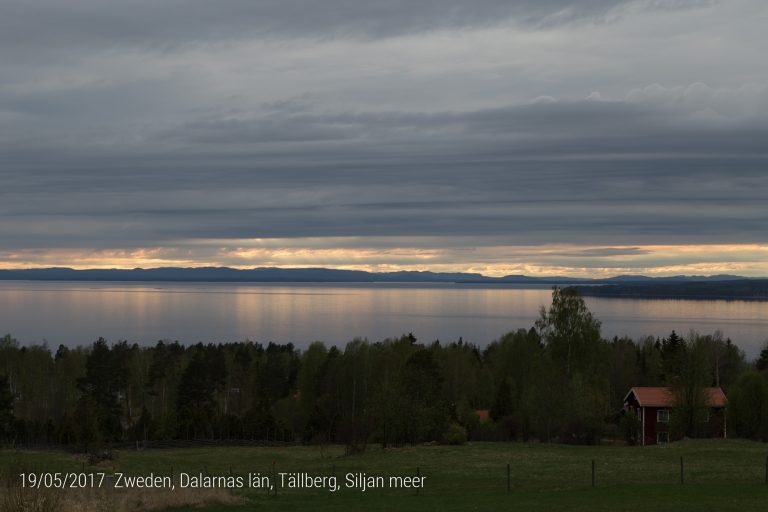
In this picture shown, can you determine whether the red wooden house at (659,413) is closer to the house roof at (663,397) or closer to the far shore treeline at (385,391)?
the house roof at (663,397)

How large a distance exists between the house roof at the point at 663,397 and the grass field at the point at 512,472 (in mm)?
14915

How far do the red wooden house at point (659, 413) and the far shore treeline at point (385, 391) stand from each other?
1926 millimetres

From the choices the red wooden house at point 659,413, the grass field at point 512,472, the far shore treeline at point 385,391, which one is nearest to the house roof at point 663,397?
the red wooden house at point 659,413

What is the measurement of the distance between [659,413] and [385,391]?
24926 mm

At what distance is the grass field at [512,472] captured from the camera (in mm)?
25641

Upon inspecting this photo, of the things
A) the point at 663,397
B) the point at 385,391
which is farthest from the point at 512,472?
the point at 663,397

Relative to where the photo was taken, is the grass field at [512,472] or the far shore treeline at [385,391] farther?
the far shore treeline at [385,391]

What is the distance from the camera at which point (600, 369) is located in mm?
77062

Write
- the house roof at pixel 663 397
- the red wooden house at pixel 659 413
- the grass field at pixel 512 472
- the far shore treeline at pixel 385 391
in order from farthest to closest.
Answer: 1. the red wooden house at pixel 659 413
2. the house roof at pixel 663 397
3. the far shore treeline at pixel 385 391
4. the grass field at pixel 512 472

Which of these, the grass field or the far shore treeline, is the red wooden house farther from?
the grass field

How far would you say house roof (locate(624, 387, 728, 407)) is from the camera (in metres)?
64.8

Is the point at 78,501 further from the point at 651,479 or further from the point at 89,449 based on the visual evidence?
the point at 89,449

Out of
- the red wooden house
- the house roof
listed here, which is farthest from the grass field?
the red wooden house

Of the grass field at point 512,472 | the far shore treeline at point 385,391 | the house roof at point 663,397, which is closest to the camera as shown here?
the grass field at point 512,472
